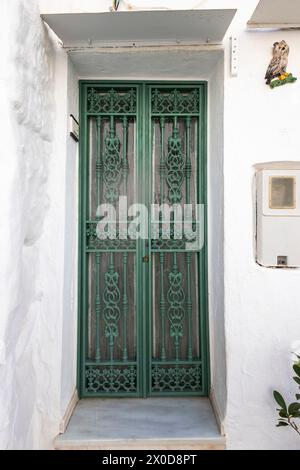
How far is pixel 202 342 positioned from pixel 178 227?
2.80 ft

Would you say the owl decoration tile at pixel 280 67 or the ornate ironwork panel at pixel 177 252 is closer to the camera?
the owl decoration tile at pixel 280 67

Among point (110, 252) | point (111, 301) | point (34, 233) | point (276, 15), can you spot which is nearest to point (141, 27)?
point (276, 15)

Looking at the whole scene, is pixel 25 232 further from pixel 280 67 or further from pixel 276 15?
pixel 276 15

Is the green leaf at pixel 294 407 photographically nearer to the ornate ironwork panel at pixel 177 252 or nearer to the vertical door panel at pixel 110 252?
the ornate ironwork panel at pixel 177 252

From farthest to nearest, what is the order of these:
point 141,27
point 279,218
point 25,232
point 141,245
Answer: point 141,245, point 279,218, point 141,27, point 25,232

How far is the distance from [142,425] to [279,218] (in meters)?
1.57

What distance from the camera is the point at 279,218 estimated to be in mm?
2297

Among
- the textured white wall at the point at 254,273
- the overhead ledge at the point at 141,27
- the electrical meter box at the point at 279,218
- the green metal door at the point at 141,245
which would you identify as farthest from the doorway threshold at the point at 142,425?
the overhead ledge at the point at 141,27

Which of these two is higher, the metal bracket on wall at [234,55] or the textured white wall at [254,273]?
the metal bracket on wall at [234,55]

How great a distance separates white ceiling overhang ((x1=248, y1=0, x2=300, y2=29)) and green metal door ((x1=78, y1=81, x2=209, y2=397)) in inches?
23.7

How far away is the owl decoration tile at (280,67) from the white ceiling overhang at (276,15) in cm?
12

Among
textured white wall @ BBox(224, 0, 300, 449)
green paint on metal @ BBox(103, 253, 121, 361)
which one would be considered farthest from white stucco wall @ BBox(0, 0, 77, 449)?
textured white wall @ BBox(224, 0, 300, 449)

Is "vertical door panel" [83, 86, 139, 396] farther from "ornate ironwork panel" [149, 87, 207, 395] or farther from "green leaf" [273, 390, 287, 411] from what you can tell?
"green leaf" [273, 390, 287, 411]

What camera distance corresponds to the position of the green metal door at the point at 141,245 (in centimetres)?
267
